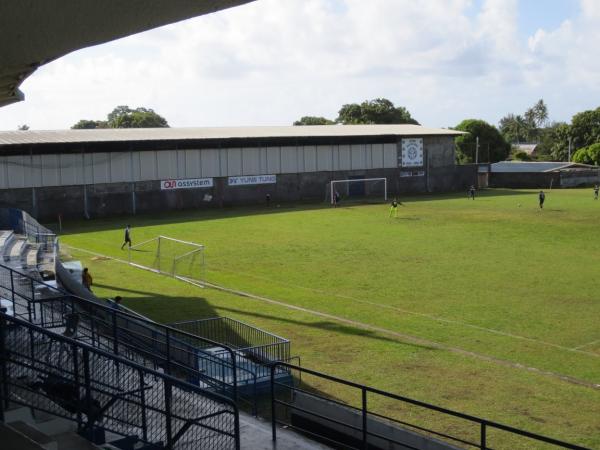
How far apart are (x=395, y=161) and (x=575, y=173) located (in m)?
24.2

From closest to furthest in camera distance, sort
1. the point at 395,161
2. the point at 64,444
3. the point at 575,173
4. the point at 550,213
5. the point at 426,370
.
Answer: the point at 64,444 → the point at 426,370 → the point at 550,213 → the point at 395,161 → the point at 575,173

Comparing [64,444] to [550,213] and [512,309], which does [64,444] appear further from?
[550,213]

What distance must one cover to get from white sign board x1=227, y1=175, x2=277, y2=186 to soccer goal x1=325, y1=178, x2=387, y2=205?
581cm

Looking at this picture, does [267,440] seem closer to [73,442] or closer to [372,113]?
[73,442]

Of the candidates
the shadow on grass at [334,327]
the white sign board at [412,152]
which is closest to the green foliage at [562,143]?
the white sign board at [412,152]

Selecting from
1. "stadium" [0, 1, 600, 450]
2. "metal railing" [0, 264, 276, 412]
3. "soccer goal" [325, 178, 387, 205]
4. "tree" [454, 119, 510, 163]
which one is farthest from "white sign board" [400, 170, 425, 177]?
"metal railing" [0, 264, 276, 412]

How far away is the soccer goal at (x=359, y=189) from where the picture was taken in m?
70.8

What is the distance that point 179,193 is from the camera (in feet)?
208

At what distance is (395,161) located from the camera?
76938 mm

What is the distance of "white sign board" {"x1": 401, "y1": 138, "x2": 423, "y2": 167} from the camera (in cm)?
7756

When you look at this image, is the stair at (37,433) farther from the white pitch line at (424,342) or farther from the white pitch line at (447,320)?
the white pitch line at (447,320)

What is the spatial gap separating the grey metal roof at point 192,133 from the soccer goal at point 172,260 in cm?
2009

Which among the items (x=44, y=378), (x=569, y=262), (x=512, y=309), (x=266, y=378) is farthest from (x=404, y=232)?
(x=44, y=378)

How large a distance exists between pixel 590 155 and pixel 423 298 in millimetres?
89189
